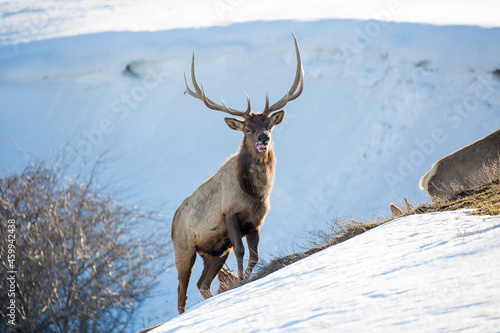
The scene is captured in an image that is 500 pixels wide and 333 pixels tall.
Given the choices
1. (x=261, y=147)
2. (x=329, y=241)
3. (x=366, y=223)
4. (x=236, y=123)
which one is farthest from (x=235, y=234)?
(x=366, y=223)

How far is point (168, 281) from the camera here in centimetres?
1870

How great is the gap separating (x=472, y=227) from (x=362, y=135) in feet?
55.2

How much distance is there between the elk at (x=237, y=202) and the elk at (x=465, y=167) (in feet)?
8.28

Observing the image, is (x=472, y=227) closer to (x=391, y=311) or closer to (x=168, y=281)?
(x=391, y=311)

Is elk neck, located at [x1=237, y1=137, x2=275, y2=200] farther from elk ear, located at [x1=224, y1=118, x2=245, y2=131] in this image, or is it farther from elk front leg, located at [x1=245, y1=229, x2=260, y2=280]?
elk front leg, located at [x1=245, y1=229, x2=260, y2=280]

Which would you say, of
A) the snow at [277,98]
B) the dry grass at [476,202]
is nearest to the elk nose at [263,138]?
the dry grass at [476,202]

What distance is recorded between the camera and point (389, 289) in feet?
13.3

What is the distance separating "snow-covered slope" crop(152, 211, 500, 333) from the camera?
3480 mm

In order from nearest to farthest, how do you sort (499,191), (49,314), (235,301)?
(235,301) < (499,191) < (49,314)

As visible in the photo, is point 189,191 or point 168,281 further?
point 189,191

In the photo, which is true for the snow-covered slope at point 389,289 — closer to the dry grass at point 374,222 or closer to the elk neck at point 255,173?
the dry grass at point 374,222

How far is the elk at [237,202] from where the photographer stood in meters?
8.47

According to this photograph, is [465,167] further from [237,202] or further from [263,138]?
[237,202]

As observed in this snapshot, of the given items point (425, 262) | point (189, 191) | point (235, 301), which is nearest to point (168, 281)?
point (189, 191)
